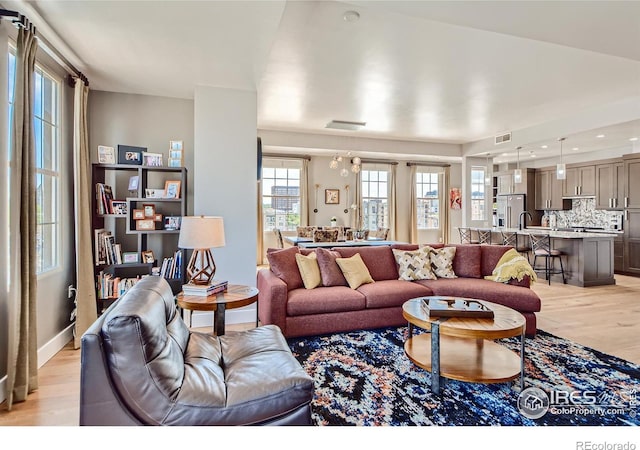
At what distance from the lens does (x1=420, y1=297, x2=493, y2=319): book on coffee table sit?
8.27 ft

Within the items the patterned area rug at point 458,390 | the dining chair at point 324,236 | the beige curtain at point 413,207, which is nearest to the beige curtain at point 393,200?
the beige curtain at point 413,207

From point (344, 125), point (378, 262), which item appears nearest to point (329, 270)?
point (378, 262)

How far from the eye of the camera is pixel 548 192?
914 centimetres

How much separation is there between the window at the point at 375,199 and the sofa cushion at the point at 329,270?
5.60 metres

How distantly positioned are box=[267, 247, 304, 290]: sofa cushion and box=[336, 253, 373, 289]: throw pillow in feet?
1.66

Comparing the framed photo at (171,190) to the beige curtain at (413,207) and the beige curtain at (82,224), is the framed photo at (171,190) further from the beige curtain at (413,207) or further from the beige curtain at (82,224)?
the beige curtain at (413,207)

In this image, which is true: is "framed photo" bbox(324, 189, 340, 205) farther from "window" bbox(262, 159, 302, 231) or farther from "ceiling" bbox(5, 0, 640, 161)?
"ceiling" bbox(5, 0, 640, 161)

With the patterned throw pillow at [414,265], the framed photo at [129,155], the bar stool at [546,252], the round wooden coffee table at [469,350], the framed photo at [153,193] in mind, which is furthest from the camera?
the bar stool at [546,252]

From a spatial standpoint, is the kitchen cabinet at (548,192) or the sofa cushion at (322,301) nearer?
the sofa cushion at (322,301)

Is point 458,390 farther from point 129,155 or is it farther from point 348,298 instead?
point 129,155

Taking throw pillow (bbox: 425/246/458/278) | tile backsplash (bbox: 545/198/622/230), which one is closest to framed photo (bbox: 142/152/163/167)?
throw pillow (bbox: 425/246/458/278)

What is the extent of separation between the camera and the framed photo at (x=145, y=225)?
3.80 m

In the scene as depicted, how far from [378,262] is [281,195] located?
505 cm
